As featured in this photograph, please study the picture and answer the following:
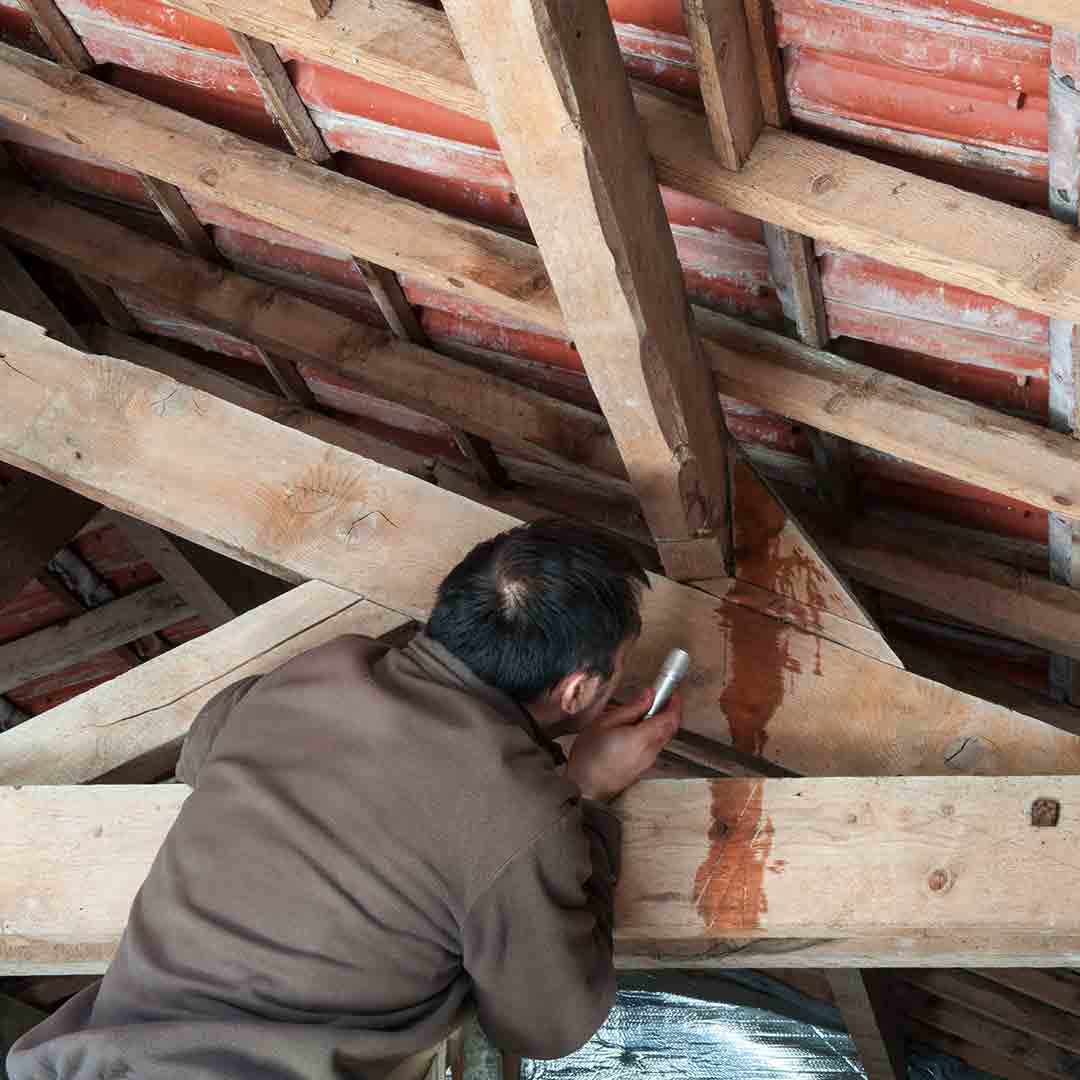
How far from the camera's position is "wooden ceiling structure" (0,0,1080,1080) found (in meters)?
1.92

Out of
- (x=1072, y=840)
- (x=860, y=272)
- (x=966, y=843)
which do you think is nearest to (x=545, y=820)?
(x=966, y=843)

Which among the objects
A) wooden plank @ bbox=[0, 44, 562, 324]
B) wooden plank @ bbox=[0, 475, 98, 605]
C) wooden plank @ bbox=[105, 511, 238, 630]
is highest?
wooden plank @ bbox=[0, 44, 562, 324]

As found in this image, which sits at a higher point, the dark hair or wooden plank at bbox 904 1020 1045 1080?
the dark hair

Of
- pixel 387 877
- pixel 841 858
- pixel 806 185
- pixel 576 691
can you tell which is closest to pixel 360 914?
pixel 387 877

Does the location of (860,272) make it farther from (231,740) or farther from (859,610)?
(231,740)

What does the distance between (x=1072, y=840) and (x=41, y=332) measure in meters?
1.99

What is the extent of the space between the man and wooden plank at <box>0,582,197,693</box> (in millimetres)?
3287

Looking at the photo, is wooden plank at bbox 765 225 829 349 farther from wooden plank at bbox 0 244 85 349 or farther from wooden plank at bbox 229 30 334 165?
wooden plank at bbox 0 244 85 349

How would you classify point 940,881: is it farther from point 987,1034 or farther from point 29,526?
point 987,1034

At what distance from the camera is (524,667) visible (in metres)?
2.04

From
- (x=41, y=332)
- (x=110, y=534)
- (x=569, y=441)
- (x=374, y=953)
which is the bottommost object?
(x=110, y=534)

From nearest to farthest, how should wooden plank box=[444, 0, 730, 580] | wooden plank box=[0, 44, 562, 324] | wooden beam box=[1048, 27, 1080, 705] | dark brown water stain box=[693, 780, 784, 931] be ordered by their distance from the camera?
wooden plank box=[444, 0, 730, 580] → wooden beam box=[1048, 27, 1080, 705] → dark brown water stain box=[693, 780, 784, 931] → wooden plank box=[0, 44, 562, 324]

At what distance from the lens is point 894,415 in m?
2.49

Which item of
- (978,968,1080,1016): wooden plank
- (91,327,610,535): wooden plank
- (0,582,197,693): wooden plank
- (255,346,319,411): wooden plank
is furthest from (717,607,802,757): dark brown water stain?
(0,582,197,693): wooden plank
